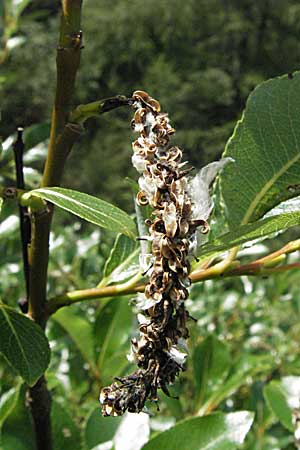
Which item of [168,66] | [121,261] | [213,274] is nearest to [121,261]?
[121,261]

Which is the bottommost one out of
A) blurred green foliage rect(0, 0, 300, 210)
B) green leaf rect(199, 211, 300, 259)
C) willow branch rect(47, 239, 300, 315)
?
willow branch rect(47, 239, 300, 315)

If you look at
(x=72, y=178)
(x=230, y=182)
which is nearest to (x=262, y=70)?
(x=72, y=178)

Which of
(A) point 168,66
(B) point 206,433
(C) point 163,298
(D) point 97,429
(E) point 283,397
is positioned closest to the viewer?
(C) point 163,298

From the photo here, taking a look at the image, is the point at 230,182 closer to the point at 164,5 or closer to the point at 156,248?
the point at 156,248

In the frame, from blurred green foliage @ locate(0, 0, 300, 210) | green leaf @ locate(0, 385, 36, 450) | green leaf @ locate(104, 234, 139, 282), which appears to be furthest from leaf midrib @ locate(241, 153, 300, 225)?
blurred green foliage @ locate(0, 0, 300, 210)

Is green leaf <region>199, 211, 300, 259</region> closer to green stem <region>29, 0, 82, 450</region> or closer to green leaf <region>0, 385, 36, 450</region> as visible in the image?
green stem <region>29, 0, 82, 450</region>

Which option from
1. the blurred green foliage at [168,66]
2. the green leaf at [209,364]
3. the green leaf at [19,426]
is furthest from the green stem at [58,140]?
the blurred green foliage at [168,66]

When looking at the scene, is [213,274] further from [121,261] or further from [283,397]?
[283,397]
